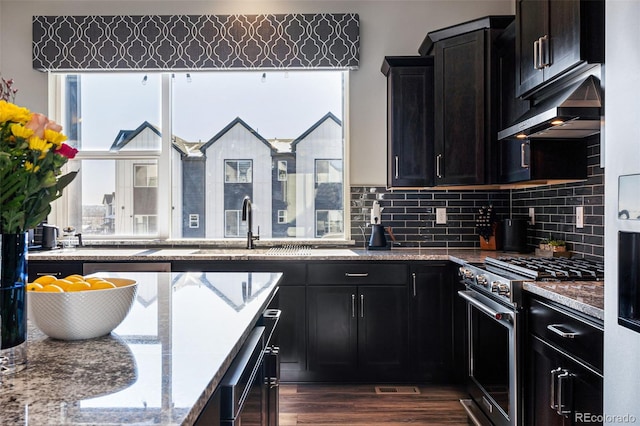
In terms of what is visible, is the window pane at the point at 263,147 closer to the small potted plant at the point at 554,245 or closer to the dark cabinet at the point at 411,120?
the dark cabinet at the point at 411,120

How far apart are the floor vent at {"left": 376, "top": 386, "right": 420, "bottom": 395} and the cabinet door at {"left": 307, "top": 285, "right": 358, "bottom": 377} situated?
232mm

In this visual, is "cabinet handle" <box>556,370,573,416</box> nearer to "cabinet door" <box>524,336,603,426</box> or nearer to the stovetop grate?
"cabinet door" <box>524,336,603,426</box>

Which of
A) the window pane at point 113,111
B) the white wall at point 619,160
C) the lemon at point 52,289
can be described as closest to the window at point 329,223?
the window pane at point 113,111

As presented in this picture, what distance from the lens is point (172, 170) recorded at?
390 centimetres

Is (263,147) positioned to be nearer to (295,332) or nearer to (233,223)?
(233,223)

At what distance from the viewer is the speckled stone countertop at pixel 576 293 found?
145cm

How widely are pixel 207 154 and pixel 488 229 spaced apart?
2.39 meters

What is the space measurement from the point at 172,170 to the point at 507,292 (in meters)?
2.90

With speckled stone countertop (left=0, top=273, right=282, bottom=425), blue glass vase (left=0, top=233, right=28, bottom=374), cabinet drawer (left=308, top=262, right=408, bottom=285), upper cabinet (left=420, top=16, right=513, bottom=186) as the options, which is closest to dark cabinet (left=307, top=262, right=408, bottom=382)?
cabinet drawer (left=308, top=262, right=408, bottom=285)

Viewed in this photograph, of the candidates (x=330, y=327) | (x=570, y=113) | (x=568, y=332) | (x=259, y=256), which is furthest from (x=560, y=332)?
(x=259, y=256)

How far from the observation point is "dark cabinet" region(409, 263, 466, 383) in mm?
3109

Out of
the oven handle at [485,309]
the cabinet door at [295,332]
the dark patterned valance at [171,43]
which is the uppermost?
the dark patterned valance at [171,43]

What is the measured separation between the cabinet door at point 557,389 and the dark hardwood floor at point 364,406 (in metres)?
0.81

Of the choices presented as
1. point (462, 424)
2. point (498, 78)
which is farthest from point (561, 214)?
point (462, 424)
